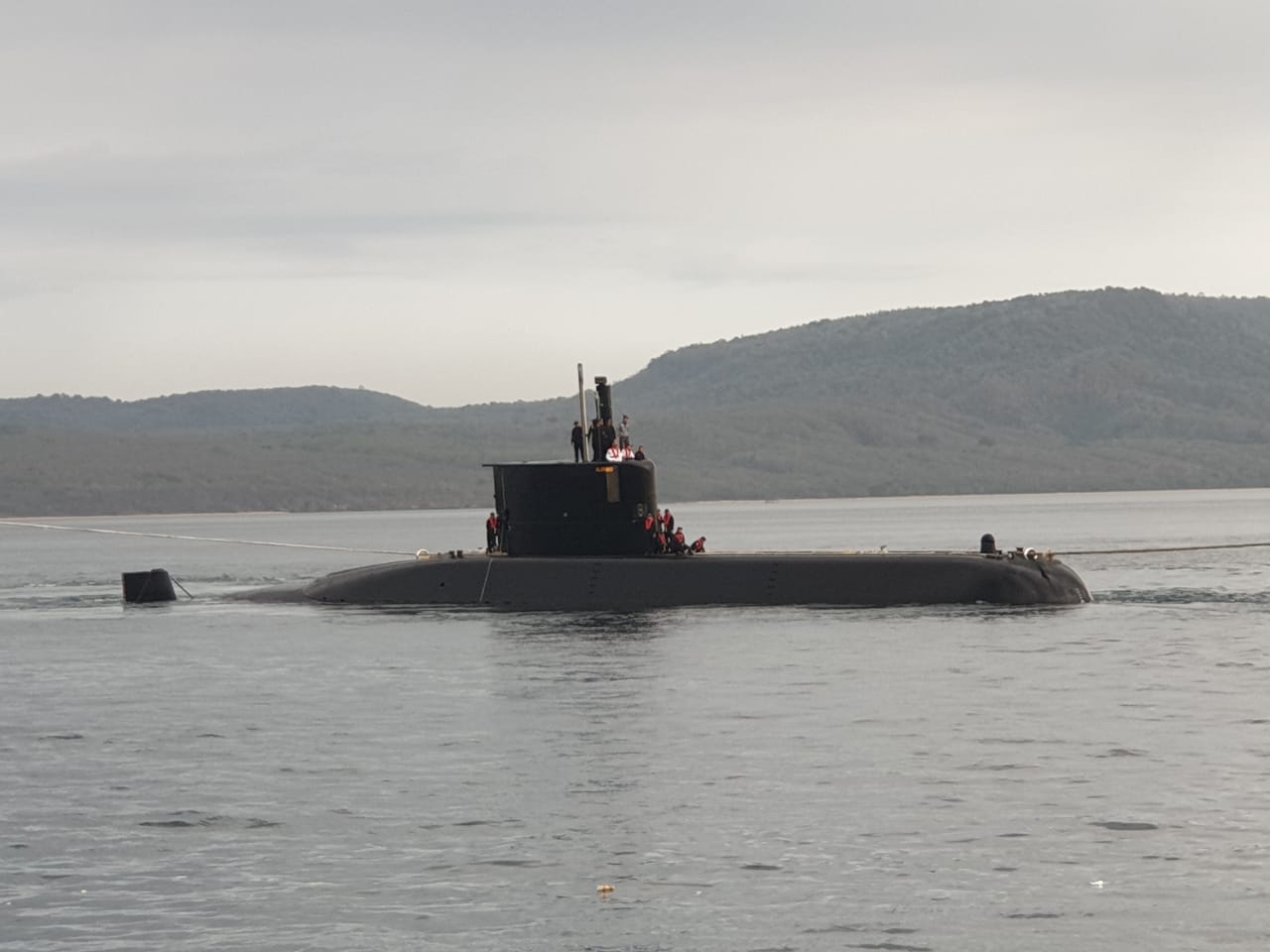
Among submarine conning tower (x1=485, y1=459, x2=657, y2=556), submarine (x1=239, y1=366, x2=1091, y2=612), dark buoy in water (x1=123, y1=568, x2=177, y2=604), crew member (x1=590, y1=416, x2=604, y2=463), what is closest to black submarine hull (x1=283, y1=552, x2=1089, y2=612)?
submarine (x1=239, y1=366, x2=1091, y2=612)

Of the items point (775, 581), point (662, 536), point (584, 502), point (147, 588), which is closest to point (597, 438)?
point (584, 502)

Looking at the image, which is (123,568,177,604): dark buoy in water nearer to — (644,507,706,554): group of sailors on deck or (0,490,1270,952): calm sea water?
(0,490,1270,952): calm sea water

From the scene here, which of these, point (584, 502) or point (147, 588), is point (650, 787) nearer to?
point (584, 502)

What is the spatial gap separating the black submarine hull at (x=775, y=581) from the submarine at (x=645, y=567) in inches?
0.9

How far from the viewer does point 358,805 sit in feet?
63.9

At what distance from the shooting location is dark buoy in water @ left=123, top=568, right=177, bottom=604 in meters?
55.7

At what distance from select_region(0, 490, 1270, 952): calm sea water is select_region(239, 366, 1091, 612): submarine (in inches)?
31.6

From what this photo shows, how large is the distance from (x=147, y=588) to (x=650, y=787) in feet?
127

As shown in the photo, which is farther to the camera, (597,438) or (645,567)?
(597,438)

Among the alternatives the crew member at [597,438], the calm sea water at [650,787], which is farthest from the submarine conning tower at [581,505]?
the calm sea water at [650,787]

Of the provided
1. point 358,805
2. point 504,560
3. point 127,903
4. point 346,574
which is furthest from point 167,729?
point 346,574

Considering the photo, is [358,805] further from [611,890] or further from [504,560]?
[504,560]

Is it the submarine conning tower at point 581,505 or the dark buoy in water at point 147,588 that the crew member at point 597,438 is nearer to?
the submarine conning tower at point 581,505

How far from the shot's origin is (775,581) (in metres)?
42.7
